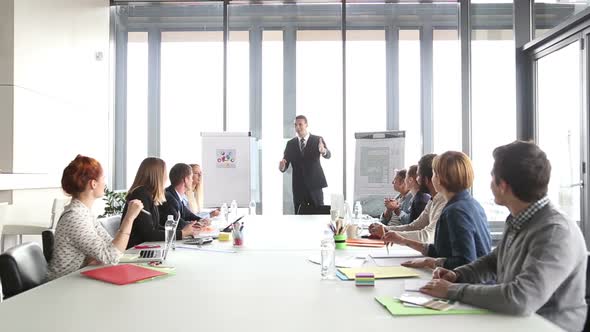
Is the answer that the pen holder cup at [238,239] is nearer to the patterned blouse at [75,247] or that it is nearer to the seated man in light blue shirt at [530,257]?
the patterned blouse at [75,247]

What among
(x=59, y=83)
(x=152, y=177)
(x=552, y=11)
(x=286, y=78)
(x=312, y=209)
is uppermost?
(x=552, y=11)

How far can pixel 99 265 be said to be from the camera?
2303 millimetres

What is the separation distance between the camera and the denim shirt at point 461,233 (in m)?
2.14

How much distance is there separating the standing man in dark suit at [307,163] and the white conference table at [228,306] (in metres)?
4.15

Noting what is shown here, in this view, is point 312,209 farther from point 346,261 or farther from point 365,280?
point 365,280

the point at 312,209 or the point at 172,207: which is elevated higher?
the point at 172,207

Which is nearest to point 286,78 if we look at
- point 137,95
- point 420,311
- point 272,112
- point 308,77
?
point 308,77

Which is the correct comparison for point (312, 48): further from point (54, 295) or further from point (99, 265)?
point (54, 295)

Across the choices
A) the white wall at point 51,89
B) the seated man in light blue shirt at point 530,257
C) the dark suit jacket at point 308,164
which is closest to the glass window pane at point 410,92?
the dark suit jacket at point 308,164

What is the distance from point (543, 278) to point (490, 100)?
229 inches

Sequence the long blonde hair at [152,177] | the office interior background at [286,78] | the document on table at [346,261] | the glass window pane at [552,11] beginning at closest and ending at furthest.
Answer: the document on table at [346,261]
the long blonde hair at [152,177]
the glass window pane at [552,11]
the office interior background at [286,78]

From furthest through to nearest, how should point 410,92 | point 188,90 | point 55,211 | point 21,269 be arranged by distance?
point 188,90 < point 410,92 < point 55,211 < point 21,269

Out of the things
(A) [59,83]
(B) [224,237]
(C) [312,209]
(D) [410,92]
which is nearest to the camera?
(B) [224,237]

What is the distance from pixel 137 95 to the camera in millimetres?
7531
